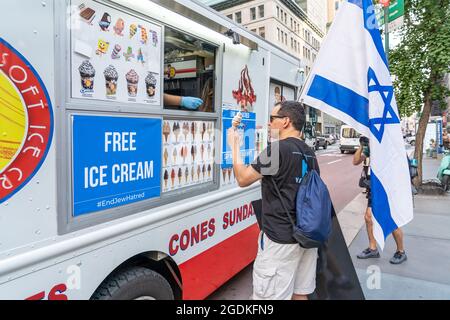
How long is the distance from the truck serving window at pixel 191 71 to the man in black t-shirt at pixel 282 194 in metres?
0.75

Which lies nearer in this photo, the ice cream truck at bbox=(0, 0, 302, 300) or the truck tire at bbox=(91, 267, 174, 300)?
the ice cream truck at bbox=(0, 0, 302, 300)

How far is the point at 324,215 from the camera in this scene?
2266 mm

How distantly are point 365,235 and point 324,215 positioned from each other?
12.9 ft

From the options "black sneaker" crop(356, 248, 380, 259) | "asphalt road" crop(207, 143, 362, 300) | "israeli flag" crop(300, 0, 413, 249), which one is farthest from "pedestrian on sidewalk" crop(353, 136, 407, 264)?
"asphalt road" crop(207, 143, 362, 300)

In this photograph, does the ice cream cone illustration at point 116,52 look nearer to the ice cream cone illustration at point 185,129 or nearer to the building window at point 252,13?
the ice cream cone illustration at point 185,129

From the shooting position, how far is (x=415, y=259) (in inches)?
184

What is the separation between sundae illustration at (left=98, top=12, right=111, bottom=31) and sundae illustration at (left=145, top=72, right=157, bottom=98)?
1.30 feet

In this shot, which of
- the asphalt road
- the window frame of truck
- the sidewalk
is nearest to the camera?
the window frame of truck

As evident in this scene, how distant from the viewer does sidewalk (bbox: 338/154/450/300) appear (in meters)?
3.74

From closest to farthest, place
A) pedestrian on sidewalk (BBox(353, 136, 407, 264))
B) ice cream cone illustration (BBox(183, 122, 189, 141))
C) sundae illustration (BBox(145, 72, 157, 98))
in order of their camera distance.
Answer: sundae illustration (BBox(145, 72, 157, 98)), ice cream cone illustration (BBox(183, 122, 189, 141)), pedestrian on sidewalk (BBox(353, 136, 407, 264))

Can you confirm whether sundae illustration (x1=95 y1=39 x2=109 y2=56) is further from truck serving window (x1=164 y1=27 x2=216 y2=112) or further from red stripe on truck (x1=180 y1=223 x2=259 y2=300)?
red stripe on truck (x1=180 y1=223 x2=259 y2=300)

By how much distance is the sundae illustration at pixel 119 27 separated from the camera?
1.95 m

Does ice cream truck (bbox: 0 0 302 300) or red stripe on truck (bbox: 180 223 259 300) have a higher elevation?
ice cream truck (bbox: 0 0 302 300)

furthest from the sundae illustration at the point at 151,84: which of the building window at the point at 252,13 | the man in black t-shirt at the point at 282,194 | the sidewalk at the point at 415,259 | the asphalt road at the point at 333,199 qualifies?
the building window at the point at 252,13
